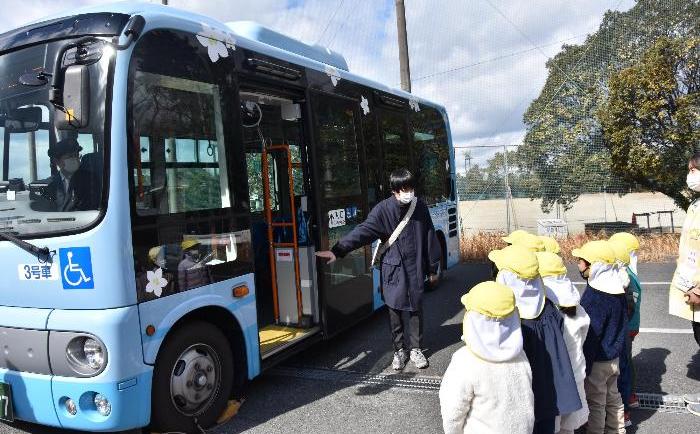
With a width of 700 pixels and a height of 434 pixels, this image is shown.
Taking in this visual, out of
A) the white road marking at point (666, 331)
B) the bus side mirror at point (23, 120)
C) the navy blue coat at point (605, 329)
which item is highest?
the bus side mirror at point (23, 120)

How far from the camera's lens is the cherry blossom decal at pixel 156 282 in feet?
10.2

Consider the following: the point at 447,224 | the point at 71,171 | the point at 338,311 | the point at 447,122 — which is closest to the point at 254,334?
the point at 338,311

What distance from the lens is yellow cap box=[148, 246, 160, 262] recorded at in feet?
10.3

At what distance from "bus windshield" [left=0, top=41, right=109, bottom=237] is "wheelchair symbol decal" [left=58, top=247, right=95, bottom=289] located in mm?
137

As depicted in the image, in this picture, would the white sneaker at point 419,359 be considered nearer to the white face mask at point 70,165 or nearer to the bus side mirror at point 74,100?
the white face mask at point 70,165

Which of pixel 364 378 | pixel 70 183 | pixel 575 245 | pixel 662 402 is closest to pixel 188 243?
pixel 70 183

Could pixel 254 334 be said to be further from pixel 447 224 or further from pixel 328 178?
pixel 447 224

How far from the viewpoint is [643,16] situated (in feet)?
38.4

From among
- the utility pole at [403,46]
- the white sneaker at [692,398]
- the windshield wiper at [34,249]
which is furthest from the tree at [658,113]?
the windshield wiper at [34,249]

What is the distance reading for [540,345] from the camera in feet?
8.48

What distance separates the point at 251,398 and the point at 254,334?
0.69m

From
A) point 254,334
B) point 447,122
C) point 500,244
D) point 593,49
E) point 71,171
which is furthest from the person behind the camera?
point 593,49

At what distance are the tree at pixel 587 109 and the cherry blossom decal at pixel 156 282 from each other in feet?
34.9

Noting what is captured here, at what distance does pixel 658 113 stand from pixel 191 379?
10451 millimetres
